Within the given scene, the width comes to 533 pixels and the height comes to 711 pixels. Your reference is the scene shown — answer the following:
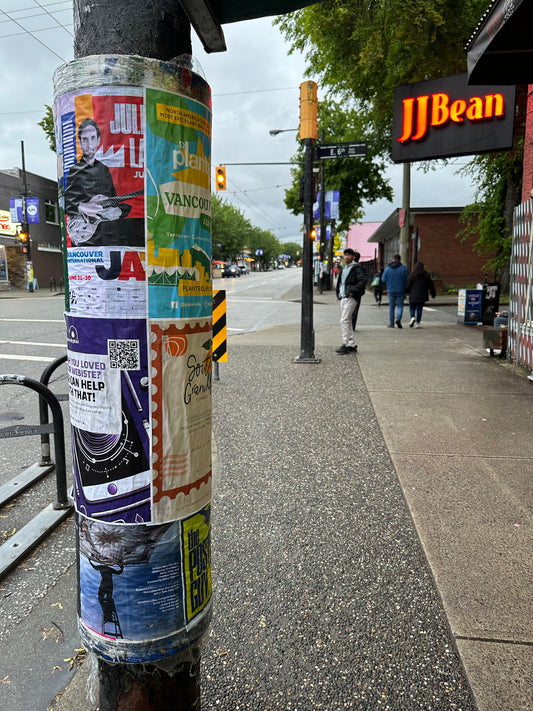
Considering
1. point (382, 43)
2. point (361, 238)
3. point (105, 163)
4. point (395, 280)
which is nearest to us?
point (105, 163)

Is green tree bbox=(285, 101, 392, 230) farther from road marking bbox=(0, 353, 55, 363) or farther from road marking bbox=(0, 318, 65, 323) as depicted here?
road marking bbox=(0, 353, 55, 363)

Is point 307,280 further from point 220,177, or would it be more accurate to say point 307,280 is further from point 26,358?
point 220,177

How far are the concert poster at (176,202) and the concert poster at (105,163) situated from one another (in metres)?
0.03

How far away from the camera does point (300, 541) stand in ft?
10.9

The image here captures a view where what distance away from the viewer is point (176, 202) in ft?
4.68

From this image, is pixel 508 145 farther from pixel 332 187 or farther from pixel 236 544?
pixel 332 187

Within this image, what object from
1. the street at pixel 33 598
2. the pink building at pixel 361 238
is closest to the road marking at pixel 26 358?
the street at pixel 33 598

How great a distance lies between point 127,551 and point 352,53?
14182 mm

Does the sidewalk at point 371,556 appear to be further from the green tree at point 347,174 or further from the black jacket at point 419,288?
the green tree at point 347,174

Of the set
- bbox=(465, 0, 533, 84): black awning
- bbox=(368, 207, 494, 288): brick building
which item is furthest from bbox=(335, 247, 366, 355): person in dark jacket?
bbox=(368, 207, 494, 288): brick building

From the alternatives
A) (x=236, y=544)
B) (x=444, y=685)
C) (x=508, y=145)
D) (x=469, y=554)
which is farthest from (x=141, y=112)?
(x=508, y=145)

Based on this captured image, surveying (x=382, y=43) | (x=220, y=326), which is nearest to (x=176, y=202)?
(x=220, y=326)

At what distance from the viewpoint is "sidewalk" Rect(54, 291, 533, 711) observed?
88.4 inches

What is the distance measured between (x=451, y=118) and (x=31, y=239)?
33959 millimetres
